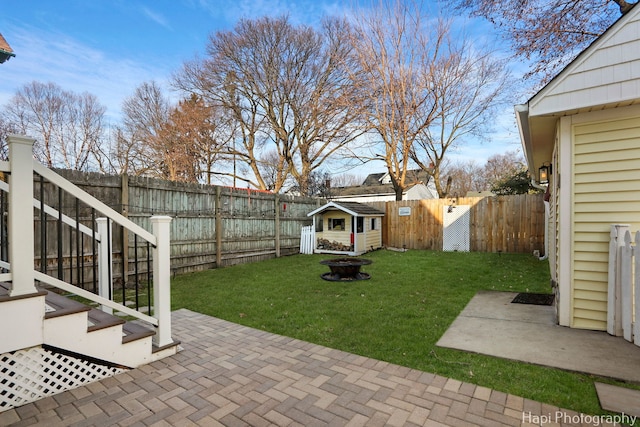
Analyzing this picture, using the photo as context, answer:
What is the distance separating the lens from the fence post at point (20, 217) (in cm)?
208

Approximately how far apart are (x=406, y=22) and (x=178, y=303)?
1381cm

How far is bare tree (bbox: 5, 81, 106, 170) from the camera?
58.3ft

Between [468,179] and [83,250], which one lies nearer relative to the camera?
[83,250]

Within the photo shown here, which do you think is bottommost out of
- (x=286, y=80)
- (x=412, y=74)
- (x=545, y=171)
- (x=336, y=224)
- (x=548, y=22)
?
(x=336, y=224)

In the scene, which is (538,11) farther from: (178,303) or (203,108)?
(203,108)

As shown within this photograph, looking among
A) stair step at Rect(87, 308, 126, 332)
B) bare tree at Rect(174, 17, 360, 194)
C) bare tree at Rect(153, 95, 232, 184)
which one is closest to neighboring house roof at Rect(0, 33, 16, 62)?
stair step at Rect(87, 308, 126, 332)

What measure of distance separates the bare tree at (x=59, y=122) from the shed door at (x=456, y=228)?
2109 cm

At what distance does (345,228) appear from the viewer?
36.4 ft

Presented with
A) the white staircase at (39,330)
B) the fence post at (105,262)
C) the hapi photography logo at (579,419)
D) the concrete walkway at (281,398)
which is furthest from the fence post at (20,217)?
the hapi photography logo at (579,419)

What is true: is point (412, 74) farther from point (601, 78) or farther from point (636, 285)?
point (636, 285)

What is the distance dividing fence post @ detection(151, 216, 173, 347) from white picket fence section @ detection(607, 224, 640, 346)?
15.0ft

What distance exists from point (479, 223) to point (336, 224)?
5.05m

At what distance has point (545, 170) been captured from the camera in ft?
24.1

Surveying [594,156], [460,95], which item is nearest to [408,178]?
[460,95]
